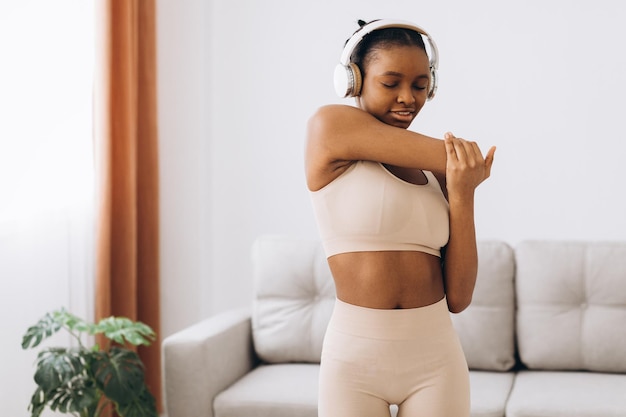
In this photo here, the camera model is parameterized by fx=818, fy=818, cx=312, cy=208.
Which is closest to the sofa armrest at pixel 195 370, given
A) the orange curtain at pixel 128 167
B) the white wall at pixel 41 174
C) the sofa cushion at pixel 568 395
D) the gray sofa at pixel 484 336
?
the gray sofa at pixel 484 336

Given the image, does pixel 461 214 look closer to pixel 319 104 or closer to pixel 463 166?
pixel 463 166

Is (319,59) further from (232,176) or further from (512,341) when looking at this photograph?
(512,341)

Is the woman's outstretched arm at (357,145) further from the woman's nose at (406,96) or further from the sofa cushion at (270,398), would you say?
the sofa cushion at (270,398)

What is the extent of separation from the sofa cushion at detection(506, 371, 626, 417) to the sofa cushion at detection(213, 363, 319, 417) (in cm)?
64

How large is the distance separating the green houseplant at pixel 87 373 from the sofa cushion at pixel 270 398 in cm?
31

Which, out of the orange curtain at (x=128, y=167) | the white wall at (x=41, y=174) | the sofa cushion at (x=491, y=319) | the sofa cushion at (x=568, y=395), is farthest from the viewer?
the orange curtain at (x=128, y=167)

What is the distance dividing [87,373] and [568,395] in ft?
5.15

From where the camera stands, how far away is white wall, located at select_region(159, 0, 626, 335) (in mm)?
3270

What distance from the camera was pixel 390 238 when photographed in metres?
1.29

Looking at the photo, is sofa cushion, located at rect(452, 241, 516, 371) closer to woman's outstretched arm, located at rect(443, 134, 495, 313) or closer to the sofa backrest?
the sofa backrest

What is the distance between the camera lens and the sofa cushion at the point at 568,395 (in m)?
2.43

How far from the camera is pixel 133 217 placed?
11.1 feet

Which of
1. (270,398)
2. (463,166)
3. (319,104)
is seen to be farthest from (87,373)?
(463,166)

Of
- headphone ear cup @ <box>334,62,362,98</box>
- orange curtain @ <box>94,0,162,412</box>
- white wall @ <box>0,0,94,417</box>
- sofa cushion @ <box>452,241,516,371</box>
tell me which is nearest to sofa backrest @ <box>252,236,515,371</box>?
sofa cushion @ <box>452,241,516,371</box>
